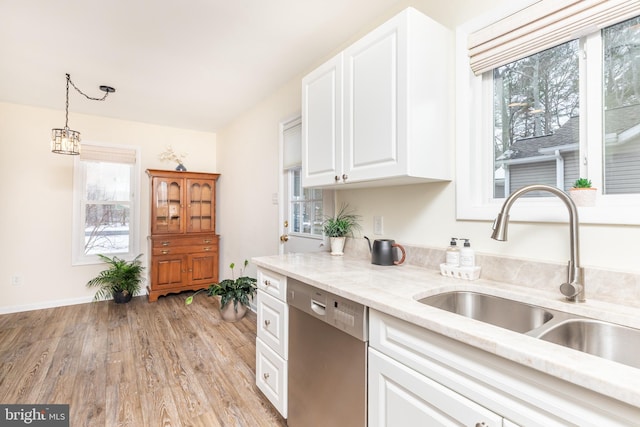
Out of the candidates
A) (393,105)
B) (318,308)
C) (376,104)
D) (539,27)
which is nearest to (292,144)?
(376,104)

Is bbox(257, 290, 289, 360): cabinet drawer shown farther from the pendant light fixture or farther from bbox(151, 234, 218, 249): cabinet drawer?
bbox(151, 234, 218, 249): cabinet drawer

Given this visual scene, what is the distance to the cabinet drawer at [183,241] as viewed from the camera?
13.4ft

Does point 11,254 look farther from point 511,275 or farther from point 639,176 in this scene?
point 639,176

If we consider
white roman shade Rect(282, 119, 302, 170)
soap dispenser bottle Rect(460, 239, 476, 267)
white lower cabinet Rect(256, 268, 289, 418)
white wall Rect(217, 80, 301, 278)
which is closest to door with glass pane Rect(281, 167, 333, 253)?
white roman shade Rect(282, 119, 302, 170)

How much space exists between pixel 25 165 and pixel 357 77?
424 cm

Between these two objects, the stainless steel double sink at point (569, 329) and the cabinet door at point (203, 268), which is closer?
the stainless steel double sink at point (569, 329)

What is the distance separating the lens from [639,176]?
3.69ft

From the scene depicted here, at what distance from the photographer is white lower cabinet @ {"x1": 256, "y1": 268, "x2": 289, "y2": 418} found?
1.69m

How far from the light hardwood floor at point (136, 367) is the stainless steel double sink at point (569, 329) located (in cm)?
137

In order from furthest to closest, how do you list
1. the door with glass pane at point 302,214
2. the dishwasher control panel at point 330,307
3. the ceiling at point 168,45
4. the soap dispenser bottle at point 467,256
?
the door with glass pane at point 302,214 < the ceiling at point 168,45 < the soap dispenser bottle at point 467,256 < the dishwasher control panel at point 330,307

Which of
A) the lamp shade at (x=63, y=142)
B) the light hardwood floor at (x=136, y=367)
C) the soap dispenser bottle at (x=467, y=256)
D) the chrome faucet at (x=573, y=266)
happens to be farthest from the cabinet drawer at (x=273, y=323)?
the lamp shade at (x=63, y=142)

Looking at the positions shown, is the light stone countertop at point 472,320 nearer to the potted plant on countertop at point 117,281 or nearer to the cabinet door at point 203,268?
the cabinet door at point 203,268

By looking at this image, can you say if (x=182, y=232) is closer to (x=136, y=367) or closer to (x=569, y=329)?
(x=136, y=367)

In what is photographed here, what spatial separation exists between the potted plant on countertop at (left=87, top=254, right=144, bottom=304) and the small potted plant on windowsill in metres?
4.58
